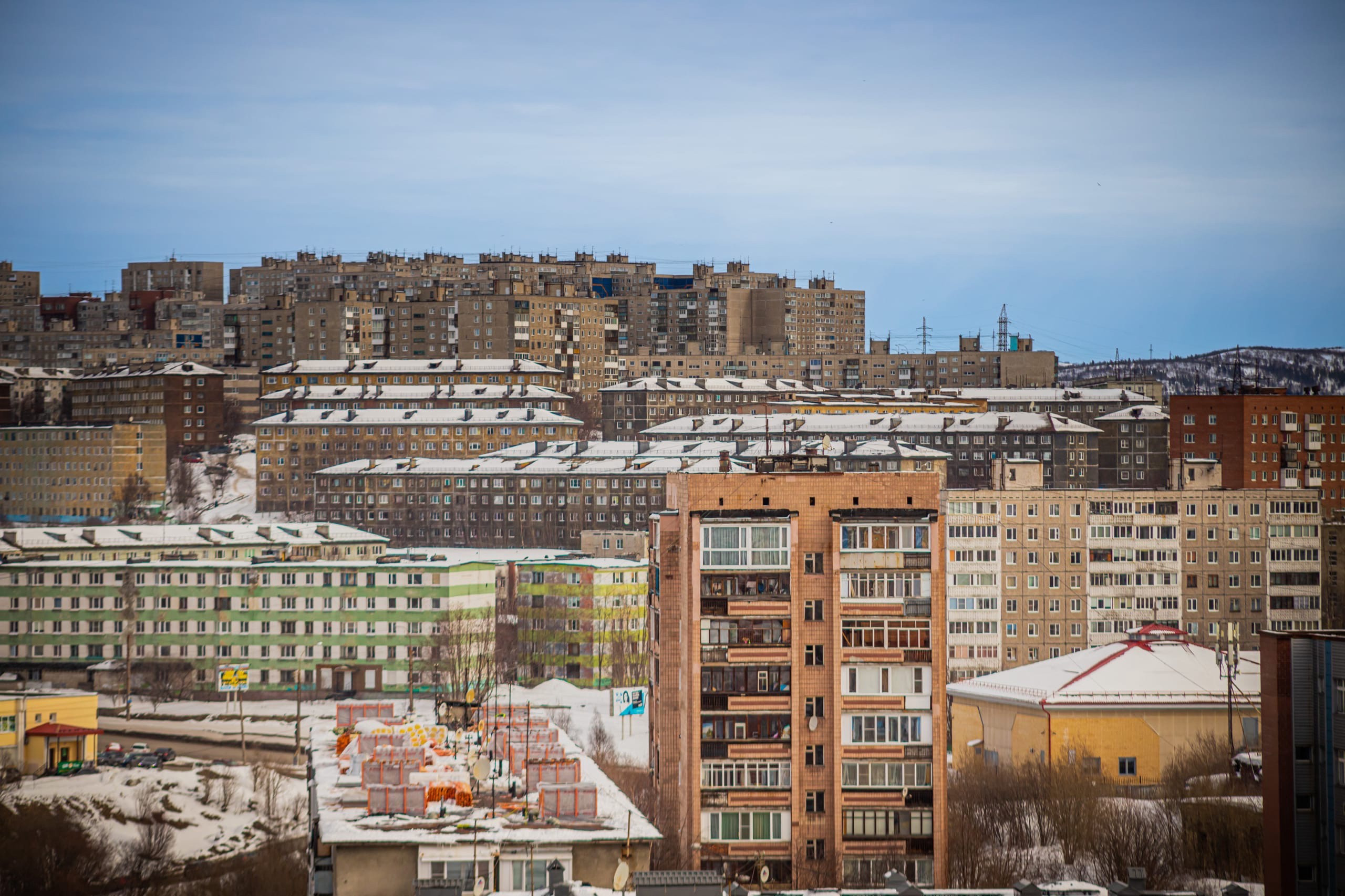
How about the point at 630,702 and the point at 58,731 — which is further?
the point at 630,702

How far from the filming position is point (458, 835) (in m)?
20.9

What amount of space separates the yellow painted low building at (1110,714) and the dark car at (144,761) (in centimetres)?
1822

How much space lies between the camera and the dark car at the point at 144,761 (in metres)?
42.1

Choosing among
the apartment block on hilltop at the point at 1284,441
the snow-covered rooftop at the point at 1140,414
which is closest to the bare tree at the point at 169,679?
the apartment block on hilltop at the point at 1284,441

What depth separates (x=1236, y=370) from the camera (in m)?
89.9

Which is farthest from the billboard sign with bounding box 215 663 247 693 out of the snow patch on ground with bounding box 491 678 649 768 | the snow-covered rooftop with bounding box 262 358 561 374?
the snow-covered rooftop with bounding box 262 358 561 374

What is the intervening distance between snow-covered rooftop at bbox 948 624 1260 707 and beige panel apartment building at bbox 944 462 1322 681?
1100cm

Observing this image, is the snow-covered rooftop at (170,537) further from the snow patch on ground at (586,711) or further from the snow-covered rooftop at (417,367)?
the snow-covered rooftop at (417,367)

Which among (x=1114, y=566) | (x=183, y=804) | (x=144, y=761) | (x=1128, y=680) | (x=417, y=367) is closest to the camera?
(x=1128, y=680)

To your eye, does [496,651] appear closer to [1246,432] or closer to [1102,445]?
[1246,432]

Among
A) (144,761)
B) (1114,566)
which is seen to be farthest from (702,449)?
(144,761)

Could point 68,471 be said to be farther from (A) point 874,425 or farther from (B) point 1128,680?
(B) point 1128,680

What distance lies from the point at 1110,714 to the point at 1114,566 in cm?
1761

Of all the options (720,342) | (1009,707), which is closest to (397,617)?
(1009,707)
